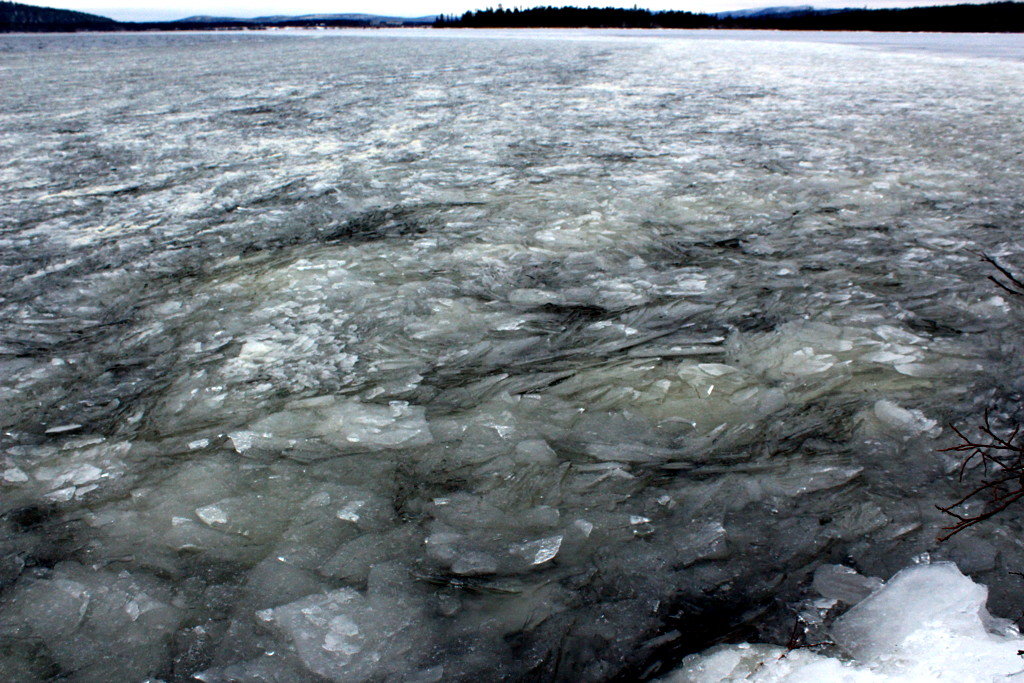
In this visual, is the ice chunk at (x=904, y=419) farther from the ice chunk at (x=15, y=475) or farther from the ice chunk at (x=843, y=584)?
the ice chunk at (x=15, y=475)

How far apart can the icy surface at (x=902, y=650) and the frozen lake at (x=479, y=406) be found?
0.06 meters

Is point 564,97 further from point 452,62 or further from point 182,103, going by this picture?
point 452,62

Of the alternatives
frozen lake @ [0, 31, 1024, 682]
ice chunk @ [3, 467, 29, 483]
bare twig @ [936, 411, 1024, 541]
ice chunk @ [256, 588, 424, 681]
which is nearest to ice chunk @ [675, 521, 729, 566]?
frozen lake @ [0, 31, 1024, 682]

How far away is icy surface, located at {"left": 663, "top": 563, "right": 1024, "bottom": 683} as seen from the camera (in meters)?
1.11

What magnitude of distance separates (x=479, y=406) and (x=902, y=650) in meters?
1.20

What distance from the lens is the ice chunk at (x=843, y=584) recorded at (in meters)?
1.30

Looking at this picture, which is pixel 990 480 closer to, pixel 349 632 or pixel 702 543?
pixel 702 543

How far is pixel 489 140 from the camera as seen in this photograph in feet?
18.7

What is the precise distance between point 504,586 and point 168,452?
105cm

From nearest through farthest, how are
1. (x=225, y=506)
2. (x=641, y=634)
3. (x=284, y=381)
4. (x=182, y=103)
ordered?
(x=641, y=634), (x=225, y=506), (x=284, y=381), (x=182, y=103)

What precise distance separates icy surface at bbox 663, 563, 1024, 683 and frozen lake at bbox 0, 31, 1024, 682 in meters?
0.06

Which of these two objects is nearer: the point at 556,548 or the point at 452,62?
the point at 556,548

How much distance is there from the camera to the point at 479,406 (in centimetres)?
197

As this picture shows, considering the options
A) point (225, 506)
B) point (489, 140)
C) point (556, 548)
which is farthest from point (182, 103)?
→ point (556, 548)
